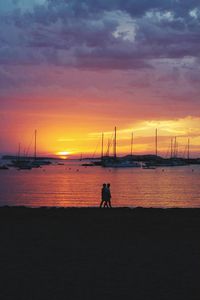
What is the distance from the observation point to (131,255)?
11.8 m

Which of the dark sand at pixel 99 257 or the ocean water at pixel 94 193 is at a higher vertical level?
the dark sand at pixel 99 257

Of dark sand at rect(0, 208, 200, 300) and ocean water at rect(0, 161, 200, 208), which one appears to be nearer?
dark sand at rect(0, 208, 200, 300)

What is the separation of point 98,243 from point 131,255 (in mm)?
1762

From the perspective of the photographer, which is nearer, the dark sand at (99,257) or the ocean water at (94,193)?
the dark sand at (99,257)

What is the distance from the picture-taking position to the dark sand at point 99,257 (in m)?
8.80

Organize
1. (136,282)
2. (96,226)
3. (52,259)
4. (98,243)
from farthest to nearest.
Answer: (96,226), (98,243), (52,259), (136,282)

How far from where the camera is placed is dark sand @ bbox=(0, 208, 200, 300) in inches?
346

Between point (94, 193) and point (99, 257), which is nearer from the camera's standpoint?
point (99, 257)

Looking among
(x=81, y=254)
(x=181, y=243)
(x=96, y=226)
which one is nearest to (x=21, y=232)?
(x=96, y=226)

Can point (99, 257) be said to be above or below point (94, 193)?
above

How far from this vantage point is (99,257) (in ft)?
37.7

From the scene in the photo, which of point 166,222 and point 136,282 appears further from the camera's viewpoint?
point 166,222

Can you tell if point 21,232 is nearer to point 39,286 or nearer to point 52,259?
point 52,259

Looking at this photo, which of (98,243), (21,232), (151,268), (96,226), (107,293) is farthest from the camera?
(96,226)
